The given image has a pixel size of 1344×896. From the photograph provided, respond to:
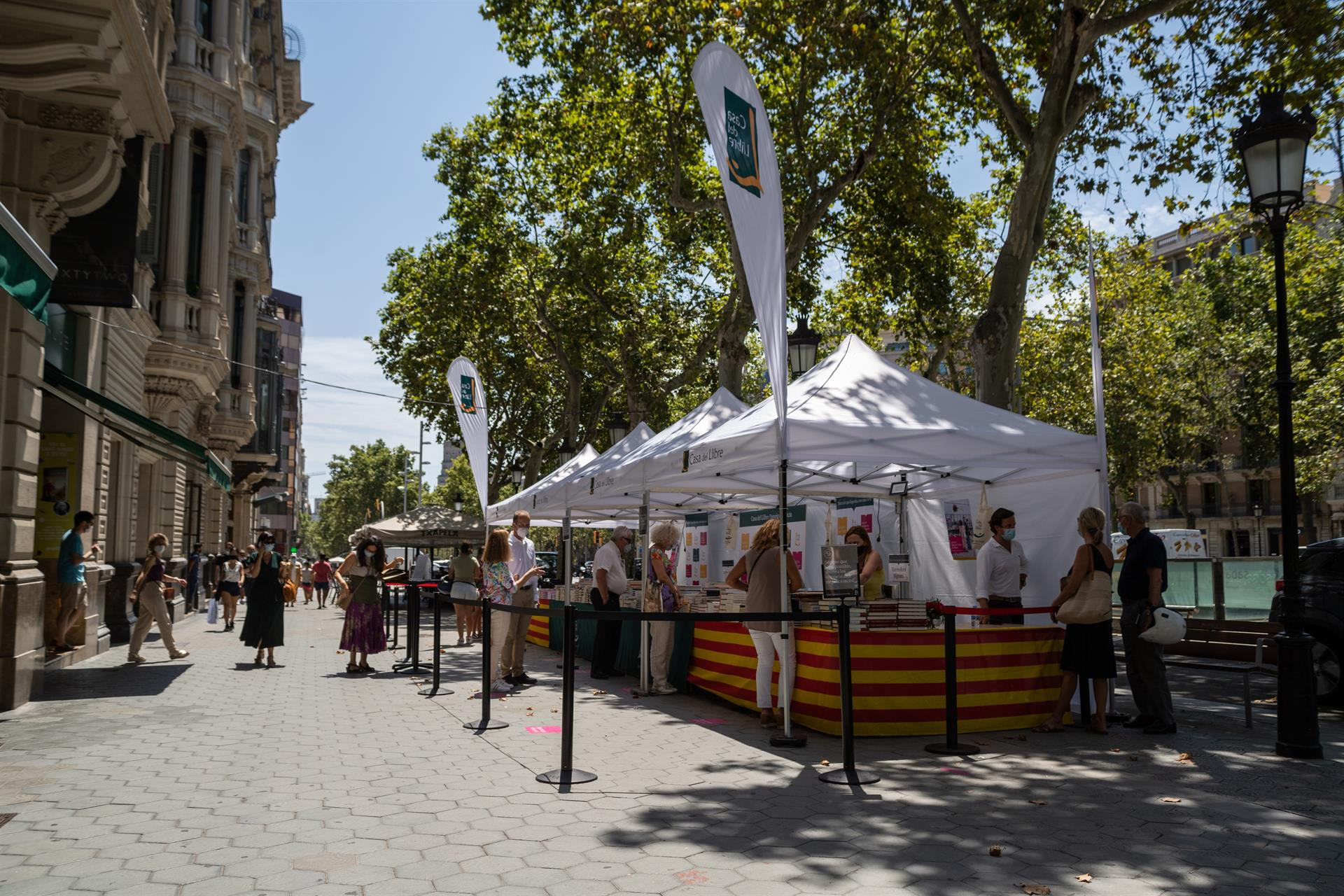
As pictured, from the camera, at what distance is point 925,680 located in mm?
8203

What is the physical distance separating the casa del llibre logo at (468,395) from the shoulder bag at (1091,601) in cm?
1287

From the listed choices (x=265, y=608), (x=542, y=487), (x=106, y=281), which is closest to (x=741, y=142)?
(x=106, y=281)

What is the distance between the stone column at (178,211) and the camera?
2089 cm

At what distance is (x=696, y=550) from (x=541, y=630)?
10.1 feet

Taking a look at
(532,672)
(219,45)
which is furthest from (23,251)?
(219,45)

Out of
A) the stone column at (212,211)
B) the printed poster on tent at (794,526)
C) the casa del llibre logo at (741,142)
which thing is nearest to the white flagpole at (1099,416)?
the casa del llibre logo at (741,142)

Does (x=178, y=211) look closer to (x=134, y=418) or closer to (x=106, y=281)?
(x=134, y=418)

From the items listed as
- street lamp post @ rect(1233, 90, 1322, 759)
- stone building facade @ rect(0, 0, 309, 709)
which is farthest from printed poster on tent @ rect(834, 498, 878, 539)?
stone building facade @ rect(0, 0, 309, 709)

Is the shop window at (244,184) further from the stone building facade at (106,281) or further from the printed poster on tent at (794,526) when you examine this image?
the printed poster on tent at (794,526)

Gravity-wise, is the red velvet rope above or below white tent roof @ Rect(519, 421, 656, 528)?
below

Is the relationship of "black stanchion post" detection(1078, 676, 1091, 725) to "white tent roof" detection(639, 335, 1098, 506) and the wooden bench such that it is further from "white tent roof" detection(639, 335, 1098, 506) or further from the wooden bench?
the wooden bench

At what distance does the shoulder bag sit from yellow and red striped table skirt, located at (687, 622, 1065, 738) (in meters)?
0.44

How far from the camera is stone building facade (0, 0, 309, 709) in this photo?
8852 millimetres

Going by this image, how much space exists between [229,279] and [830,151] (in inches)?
732
